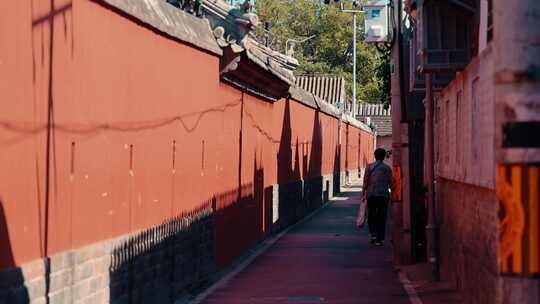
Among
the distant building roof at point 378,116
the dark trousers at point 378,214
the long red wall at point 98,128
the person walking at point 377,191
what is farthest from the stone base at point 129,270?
the distant building roof at point 378,116

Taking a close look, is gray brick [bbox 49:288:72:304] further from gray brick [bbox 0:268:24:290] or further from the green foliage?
the green foliage

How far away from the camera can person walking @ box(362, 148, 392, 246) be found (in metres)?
23.2

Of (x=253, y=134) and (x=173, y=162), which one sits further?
(x=253, y=134)

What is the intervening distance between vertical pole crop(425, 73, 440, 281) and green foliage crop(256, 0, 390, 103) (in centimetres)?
8058

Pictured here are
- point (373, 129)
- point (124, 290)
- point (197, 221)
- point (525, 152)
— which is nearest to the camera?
point (525, 152)

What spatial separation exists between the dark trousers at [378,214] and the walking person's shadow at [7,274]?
613 inches

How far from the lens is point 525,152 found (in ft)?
17.4

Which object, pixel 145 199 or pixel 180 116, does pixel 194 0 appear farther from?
pixel 145 199

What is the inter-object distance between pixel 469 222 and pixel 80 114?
185 inches

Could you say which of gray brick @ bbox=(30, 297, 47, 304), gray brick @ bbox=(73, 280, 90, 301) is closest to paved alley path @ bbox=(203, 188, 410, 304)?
gray brick @ bbox=(73, 280, 90, 301)

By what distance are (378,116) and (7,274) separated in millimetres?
82451

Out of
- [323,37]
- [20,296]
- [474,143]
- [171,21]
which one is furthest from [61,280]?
[323,37]

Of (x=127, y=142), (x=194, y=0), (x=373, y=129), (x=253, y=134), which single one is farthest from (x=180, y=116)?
(x=373, y=129)

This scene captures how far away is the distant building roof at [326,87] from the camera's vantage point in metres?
74.8
